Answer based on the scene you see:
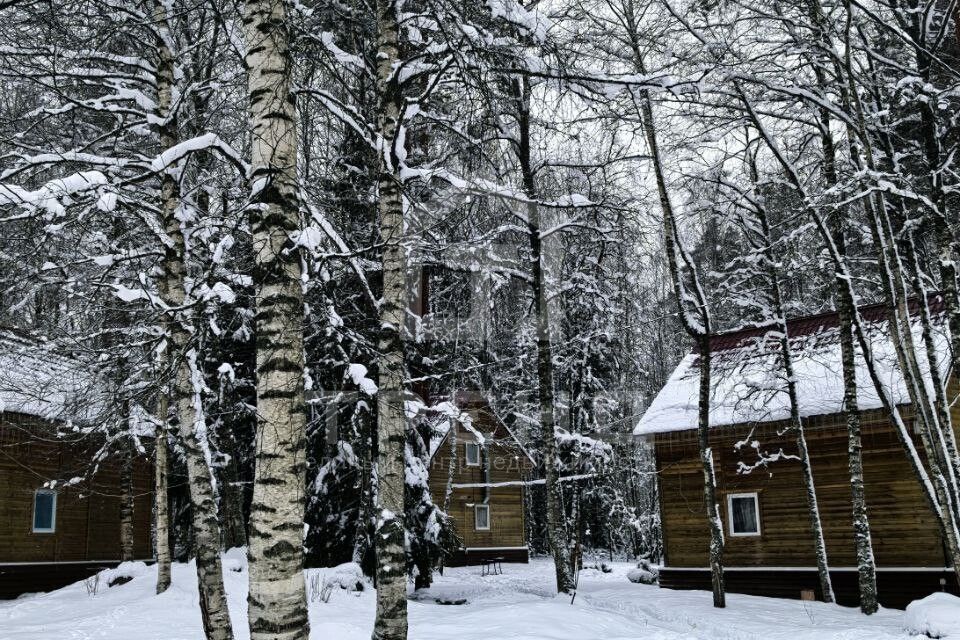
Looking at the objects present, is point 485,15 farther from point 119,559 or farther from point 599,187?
point 119,559

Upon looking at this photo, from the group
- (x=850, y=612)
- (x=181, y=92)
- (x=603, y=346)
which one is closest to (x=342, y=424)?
(x=181, y=92)

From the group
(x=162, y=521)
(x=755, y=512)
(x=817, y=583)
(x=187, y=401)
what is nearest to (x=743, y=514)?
(x=755, y=512)

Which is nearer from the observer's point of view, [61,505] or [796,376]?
[796,376]

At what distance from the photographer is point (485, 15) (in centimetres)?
696

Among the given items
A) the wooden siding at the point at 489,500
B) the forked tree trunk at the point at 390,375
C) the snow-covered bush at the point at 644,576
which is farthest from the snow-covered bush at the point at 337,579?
the wooden siding at the point at 489,500

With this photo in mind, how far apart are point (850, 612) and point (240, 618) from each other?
39.4ft

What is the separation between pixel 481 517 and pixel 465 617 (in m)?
21.6

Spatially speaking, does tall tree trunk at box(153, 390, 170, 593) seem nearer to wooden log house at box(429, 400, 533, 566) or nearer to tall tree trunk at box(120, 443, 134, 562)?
tall tree trunk at box(120, 443, 134, 562)

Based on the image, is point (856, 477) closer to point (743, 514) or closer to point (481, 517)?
point (743, 514)

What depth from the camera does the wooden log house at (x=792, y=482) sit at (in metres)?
16.2

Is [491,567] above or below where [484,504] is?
below

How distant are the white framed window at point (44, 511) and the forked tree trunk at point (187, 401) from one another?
44.6 ft

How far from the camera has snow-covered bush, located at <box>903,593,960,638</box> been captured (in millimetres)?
10859

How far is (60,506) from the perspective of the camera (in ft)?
67.3
